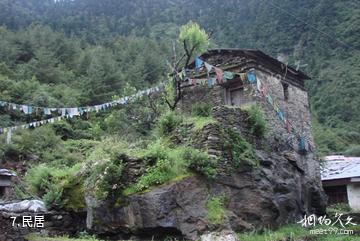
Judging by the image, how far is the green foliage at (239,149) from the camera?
1450cm

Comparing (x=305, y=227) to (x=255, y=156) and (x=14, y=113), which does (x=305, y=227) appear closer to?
(x=255, y=156)

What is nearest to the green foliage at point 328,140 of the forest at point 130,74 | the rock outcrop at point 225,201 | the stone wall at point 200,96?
the forest at point 130,74

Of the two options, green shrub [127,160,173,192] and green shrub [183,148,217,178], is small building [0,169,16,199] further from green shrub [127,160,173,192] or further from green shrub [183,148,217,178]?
green shrub [183,148,217,178]

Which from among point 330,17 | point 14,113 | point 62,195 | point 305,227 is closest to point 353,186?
point 305,227

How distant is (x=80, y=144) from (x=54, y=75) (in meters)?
13.7

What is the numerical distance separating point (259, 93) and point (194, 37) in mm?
3651

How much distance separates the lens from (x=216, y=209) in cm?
1293

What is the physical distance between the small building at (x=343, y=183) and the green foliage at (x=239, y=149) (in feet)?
31.1

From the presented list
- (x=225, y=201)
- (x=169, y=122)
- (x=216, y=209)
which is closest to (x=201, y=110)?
(x=169, y=122)

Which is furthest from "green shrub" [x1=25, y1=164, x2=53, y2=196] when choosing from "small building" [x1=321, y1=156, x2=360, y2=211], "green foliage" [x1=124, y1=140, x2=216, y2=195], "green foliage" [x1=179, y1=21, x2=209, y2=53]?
"small building" [x1=321, y1=156, x2=360, y2=211]

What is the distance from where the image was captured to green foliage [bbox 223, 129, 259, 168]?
47.6ft

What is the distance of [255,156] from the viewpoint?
15.5m

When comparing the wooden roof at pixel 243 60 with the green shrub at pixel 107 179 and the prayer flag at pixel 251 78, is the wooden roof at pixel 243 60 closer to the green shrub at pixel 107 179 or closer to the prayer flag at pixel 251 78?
the prayer flag at pixel 251 78

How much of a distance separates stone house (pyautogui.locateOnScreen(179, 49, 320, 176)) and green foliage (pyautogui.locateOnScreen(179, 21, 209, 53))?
2.03 feet
